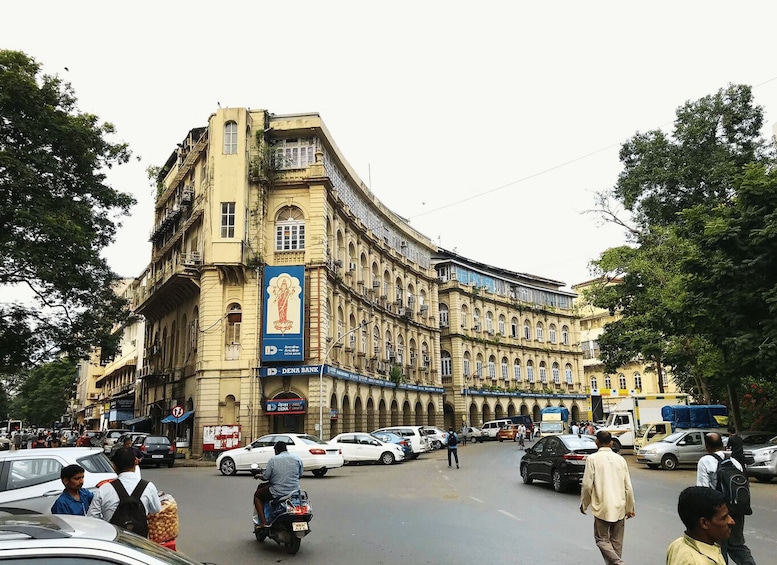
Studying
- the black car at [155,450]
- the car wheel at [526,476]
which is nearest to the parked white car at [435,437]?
the black car at [155,450]

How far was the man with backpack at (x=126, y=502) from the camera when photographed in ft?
18.9

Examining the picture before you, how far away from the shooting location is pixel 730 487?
7.06 metres

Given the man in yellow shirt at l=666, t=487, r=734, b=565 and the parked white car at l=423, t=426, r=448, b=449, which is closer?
the man in yellow shirt at l=666, t=487, r=734, b=565

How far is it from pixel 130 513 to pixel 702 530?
15.6 feet

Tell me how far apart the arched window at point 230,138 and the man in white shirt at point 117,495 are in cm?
3121

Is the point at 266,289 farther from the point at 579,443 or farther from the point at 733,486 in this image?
the point at 733,486

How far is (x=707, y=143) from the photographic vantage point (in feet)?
117

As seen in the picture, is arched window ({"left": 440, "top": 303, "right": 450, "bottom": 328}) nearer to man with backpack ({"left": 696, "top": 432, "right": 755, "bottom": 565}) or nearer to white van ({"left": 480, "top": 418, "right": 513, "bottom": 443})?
white van ({"left": 480, "top": 418, "right": 513, "bottom": 443})

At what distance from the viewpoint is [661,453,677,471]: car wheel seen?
935 inches

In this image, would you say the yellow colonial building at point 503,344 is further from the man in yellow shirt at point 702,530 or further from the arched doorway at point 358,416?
the man in yellow shirt at point 702,530

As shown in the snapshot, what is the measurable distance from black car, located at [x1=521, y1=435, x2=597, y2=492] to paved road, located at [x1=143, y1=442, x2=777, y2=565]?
0.39 m

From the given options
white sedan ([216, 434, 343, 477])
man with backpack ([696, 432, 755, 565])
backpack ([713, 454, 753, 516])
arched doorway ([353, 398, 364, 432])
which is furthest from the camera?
arched doorway ([353, 398, 364, 432])

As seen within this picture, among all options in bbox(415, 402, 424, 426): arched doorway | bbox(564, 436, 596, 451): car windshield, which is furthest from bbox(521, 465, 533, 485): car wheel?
bbox(415, 402, 424, 426): arched doorway

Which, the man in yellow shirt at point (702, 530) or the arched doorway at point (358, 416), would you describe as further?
the arched doorway at point (358, 416)
